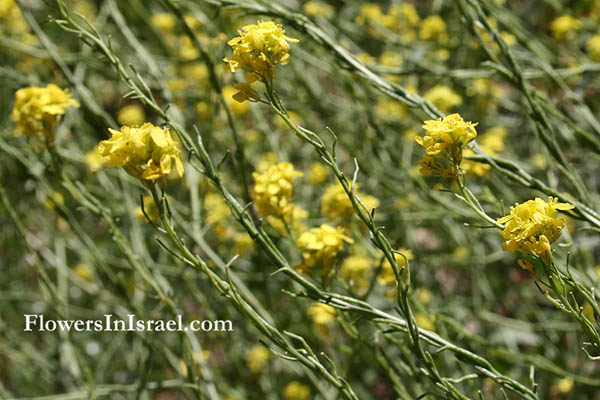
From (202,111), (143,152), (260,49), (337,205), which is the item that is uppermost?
(260,49)

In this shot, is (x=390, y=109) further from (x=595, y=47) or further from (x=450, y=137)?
(x=450, y=137)

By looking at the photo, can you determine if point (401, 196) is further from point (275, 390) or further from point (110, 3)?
point (110, 3)

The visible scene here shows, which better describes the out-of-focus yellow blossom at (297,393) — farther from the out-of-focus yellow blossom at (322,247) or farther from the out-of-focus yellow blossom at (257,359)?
the out-of-focus yellow blossom at (322,247)

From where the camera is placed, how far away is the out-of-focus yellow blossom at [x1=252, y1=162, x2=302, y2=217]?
1.07 meters

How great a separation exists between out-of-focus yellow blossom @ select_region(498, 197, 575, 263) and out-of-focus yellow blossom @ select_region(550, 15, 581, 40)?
154 cm

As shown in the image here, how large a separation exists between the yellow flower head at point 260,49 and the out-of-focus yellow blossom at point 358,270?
793 mm

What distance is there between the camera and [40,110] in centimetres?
112

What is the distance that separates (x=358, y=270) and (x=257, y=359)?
0.54m

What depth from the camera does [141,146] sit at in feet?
2.56

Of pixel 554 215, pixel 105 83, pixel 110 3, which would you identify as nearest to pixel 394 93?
pixel 554 215

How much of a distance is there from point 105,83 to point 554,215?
2.64 meters

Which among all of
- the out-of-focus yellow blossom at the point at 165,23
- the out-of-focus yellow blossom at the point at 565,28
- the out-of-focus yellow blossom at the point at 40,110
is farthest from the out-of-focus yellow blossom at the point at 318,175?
the out-of-focus yellow blossom at the point at 165,23

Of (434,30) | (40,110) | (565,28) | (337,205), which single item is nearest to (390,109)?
(434,30)

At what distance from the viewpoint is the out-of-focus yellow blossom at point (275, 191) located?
3.51 ft
